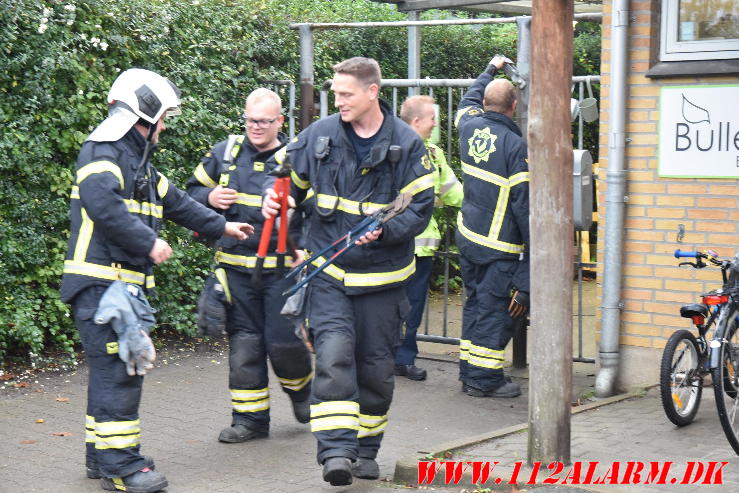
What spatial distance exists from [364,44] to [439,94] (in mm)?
991

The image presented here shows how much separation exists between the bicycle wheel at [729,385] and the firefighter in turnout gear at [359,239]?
1632 mm

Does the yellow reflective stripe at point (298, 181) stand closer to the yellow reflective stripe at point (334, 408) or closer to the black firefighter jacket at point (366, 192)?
the black firefighter jacket at point (366, 192)

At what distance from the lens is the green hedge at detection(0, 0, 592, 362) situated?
7867mm

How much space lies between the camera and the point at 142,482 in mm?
5527

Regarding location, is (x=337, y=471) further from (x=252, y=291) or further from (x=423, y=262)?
(x=423, y=262)

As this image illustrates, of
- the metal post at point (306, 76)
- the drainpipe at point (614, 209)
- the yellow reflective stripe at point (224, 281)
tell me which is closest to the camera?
the yellow reflective stripe at point (224, 281)

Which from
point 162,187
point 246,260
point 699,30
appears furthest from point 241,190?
point 699,30

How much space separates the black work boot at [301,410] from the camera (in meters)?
6.78

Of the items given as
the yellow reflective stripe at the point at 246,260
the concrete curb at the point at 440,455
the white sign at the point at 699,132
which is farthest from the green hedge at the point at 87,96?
the white sign at the point at 699,132

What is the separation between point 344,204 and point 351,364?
2.59ft

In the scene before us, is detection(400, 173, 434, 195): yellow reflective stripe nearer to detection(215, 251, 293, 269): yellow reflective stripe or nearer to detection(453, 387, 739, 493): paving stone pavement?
detection(215, 251, 293, 269): yellow reflective stripe

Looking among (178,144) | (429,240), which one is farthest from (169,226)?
(429,240)

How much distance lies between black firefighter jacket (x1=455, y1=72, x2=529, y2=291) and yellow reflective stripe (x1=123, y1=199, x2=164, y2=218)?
257 centimetres

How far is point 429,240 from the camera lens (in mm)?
8328
